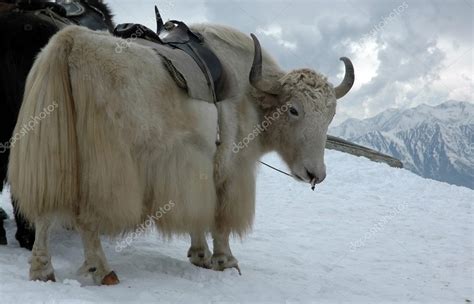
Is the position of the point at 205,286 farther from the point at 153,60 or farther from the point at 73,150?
the point at 153,60

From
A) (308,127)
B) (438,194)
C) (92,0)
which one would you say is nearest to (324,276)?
(308,127)

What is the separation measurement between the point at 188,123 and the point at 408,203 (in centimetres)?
647

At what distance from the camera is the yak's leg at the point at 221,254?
3.96m

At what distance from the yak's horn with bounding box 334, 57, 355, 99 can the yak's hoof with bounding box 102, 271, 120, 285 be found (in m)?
2.21

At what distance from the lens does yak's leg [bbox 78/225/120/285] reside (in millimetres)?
3023

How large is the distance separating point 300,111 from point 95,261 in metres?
1.79

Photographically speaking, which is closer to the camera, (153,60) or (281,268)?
(153,60)

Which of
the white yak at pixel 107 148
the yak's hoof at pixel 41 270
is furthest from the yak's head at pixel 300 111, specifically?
the yak's hoof at pixel 41 270

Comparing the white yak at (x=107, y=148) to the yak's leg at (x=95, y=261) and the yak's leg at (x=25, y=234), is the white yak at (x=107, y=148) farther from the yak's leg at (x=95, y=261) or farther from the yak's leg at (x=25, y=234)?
the yak's leg at (x=25, y=234)

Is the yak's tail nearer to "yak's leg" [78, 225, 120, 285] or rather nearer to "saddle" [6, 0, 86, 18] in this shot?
"yak's leg" [78, 225, 120, 285]

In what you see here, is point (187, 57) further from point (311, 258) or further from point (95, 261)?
point (311, 258)

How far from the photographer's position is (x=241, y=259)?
15.1ft

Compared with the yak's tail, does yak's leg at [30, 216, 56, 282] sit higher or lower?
lower

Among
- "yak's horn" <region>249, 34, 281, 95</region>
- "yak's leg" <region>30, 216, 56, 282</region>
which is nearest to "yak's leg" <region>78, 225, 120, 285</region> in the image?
"yak's leg" <region>30, 216, 56, 282</region>
